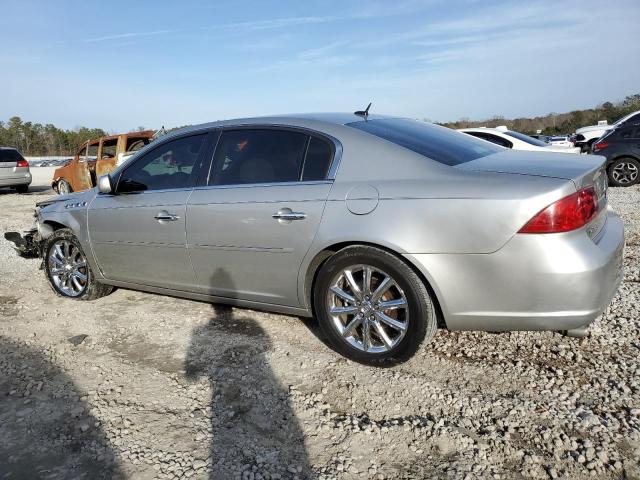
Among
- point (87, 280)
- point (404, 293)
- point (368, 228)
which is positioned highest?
point (368, 228)

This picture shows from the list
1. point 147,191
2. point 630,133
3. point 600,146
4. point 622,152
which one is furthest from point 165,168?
point 630,133

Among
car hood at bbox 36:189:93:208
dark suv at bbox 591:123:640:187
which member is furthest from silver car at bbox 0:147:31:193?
dark suv at bbox 591:123:640:187

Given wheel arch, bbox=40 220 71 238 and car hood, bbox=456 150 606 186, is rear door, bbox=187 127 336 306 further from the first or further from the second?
wheel arch, bbox=40 220 71 238

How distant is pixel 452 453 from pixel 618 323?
201 centimetres

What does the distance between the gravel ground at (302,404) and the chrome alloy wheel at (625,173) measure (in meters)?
8.15

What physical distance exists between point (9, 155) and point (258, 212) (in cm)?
1590

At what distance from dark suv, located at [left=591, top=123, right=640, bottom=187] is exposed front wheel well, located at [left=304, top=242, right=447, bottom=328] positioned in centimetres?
972

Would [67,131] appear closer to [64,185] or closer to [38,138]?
[38,138]

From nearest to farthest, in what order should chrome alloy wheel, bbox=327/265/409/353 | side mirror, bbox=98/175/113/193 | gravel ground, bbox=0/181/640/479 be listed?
gravel ground, bbox=0/181/640/479 < chrome alloy wheel, bbox=327/265/409/353 < side mirror, bbox=98/175/113/193

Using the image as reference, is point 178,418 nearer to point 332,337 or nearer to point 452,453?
point 332,337

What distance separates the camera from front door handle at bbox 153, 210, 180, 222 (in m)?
3.81

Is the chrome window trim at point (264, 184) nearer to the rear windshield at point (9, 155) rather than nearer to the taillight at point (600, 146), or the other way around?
the taillight at point (600, 146)

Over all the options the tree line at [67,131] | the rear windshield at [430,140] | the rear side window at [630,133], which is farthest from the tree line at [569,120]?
the rear windshield at [430,140]

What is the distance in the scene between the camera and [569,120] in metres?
39.0
